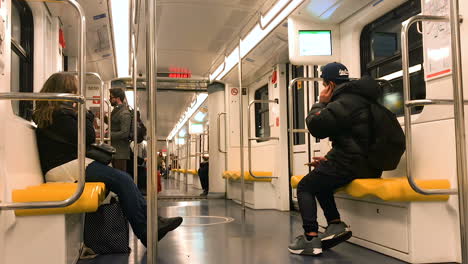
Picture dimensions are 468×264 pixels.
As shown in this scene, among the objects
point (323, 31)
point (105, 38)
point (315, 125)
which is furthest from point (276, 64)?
point (315, 125)

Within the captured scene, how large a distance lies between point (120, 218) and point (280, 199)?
3.35 meters

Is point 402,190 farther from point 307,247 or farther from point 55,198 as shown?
point 55,198

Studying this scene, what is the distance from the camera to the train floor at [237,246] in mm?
3041

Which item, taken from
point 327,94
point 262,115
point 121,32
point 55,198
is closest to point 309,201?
point 327,94

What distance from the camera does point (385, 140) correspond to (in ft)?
10.2

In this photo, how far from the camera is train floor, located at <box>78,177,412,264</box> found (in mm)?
3041

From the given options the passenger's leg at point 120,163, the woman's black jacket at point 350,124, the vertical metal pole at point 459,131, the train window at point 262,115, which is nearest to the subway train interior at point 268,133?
the vertical metal pole at point 459,131

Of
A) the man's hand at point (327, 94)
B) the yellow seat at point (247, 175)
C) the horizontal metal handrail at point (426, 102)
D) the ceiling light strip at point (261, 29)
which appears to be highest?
the ceiling light strip at point (261, 29)

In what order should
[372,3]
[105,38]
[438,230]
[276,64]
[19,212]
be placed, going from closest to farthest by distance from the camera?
[19,212]
[438,230]
[372,3]
[105,38]
[276,64]

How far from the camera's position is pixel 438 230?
2.95 meters

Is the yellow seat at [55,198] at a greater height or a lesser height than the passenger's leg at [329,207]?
greater

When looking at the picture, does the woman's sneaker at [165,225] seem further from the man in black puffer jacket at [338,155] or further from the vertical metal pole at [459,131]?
the vertical metal pole at [459,131]

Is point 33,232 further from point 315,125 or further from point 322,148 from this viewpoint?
point 322,148

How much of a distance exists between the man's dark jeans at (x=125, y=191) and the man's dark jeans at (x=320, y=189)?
1224 mm
